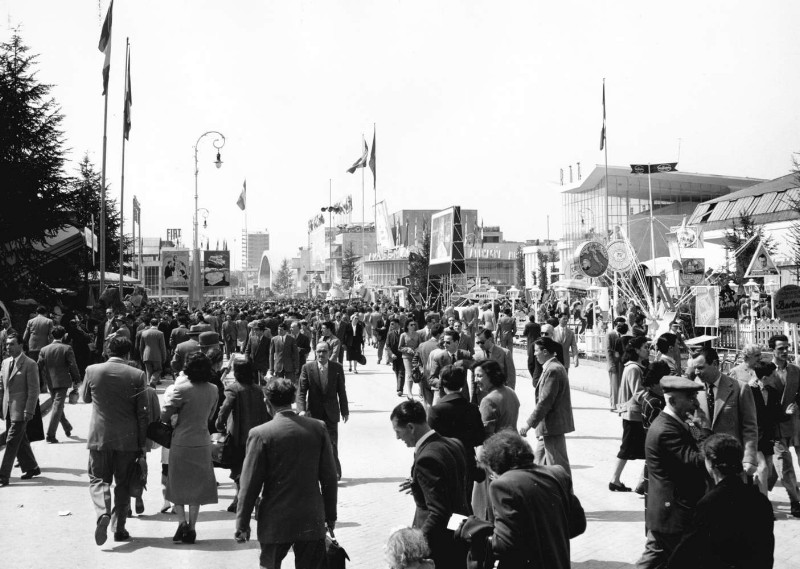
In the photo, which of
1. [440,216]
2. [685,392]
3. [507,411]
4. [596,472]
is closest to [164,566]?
[507,411]

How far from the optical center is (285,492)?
484 cm

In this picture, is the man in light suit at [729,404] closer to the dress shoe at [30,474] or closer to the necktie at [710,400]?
the necktie at [710,400]

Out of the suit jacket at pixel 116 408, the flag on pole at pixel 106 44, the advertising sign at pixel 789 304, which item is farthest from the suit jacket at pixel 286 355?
the flag on pole at pixel 106 44

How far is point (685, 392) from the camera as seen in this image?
5305mm

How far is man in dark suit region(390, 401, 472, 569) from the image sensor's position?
4367 mm

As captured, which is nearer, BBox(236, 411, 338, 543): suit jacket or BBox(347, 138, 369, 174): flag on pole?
BBox(236, 411, 338, 543): suit jacket

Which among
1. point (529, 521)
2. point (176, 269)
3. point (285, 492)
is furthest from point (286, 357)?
point (176, 269)

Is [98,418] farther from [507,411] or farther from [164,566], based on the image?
[507,411]

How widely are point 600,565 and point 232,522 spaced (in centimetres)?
355

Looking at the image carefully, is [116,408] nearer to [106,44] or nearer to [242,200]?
[106,44]

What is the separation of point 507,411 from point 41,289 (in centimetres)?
3148

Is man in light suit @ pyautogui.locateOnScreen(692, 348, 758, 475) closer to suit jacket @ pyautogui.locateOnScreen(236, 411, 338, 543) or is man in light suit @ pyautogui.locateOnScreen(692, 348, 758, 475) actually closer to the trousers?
suit jacket @ pyautogui.locateOnScreen(236, 411, 338, 543)

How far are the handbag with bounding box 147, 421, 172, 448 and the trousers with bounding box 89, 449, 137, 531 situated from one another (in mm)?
474

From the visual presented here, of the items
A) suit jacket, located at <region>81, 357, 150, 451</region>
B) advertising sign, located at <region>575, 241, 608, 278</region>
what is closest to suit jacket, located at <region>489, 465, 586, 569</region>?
suit jacket, located at <region>81, 357, 150, 451</region>
